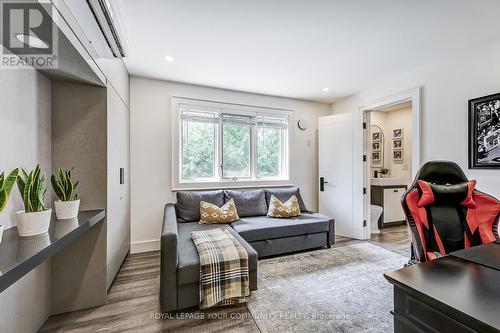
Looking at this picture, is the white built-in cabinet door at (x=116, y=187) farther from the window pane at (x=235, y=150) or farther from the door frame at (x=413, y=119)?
the door frame at (x=413, y=119)

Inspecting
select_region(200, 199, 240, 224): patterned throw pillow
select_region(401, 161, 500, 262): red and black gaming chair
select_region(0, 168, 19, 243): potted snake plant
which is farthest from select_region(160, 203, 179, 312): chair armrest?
select_region(401, 161, 500, 262): red and black gaming chair

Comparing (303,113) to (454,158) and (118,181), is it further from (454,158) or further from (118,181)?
(118,181)

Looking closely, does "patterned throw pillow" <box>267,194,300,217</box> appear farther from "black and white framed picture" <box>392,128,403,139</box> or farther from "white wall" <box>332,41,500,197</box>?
"black and white framed picture" <box>392,128,403,139</box>

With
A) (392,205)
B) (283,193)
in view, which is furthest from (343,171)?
(392,205)

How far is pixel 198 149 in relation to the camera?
3.48 m

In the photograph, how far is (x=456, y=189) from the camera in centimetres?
168

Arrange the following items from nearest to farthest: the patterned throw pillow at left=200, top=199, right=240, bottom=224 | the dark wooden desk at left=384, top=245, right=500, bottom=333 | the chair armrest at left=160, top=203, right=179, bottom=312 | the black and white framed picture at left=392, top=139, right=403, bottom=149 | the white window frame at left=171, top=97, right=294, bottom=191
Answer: the dark wooden desk at left=384, top=245, right=500, bottom=333 → the chair armrest at left=160, top=203, right=179, bottom=312 → the patterned throw pillow at left=200, top=199, right=240, bottom=224 → the white window frame at left=171, top=97, right=294, bottom=191 → the black and white framed picture at left=392, top=139, right=403, bottom=149

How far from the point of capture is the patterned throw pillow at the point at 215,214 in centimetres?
294

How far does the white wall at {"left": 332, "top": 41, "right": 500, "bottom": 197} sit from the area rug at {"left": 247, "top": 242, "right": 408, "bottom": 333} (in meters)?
1.38

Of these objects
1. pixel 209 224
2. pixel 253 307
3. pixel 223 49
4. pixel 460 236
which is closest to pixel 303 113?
pixel 223 49

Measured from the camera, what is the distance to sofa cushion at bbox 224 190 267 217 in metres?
3.30

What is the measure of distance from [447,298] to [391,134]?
4.88 metres

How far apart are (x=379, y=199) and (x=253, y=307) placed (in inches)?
143

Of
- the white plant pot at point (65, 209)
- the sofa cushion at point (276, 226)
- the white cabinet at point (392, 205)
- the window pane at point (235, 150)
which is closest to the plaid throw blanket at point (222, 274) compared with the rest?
the sofa cushion at point (276, 226)
